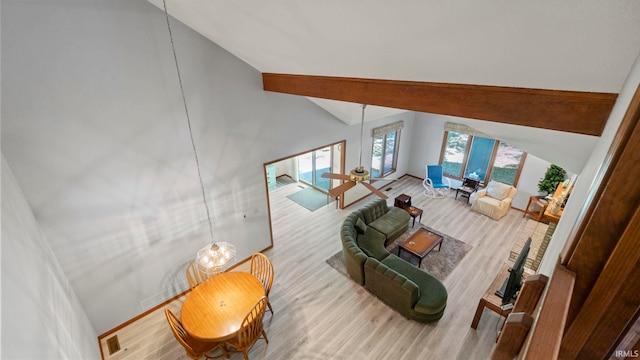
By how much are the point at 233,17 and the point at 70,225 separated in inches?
121

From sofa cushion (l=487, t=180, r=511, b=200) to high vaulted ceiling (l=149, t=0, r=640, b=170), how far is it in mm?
5744

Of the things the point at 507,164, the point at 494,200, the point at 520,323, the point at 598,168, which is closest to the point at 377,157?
the point at 494,200

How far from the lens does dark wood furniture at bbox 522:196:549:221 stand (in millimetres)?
6160

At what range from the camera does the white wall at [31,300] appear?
5.08 feet

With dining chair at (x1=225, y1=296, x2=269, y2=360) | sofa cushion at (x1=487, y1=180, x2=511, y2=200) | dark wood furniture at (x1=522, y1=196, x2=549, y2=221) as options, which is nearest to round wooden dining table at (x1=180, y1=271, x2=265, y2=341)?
dining chair at (x1=225, y1=296, x2=269, y2=360)

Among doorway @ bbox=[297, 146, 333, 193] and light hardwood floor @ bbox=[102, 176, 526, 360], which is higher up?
doorway @ bbox=[297, 146, 333, 193]

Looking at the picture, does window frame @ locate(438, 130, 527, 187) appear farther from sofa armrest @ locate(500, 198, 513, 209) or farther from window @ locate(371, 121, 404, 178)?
window @ locate(371, 121, 404, 178)

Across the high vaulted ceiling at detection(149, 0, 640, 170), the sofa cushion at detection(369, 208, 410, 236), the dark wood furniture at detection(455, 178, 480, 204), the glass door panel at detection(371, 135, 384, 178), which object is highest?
the high vaulted ceiling at detection(149, 0, 640, 170)

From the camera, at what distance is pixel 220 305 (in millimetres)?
3531

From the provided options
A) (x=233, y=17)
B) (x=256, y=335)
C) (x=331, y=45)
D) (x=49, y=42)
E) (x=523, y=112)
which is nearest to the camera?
(x=523, y=112)

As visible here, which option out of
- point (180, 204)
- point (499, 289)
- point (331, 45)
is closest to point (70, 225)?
point (180, 204)

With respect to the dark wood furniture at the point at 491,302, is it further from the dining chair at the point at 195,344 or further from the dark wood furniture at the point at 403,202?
the dining chair at the point at 195,344

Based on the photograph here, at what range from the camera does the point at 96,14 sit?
289 cm

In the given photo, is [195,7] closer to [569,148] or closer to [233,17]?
[233,17]
